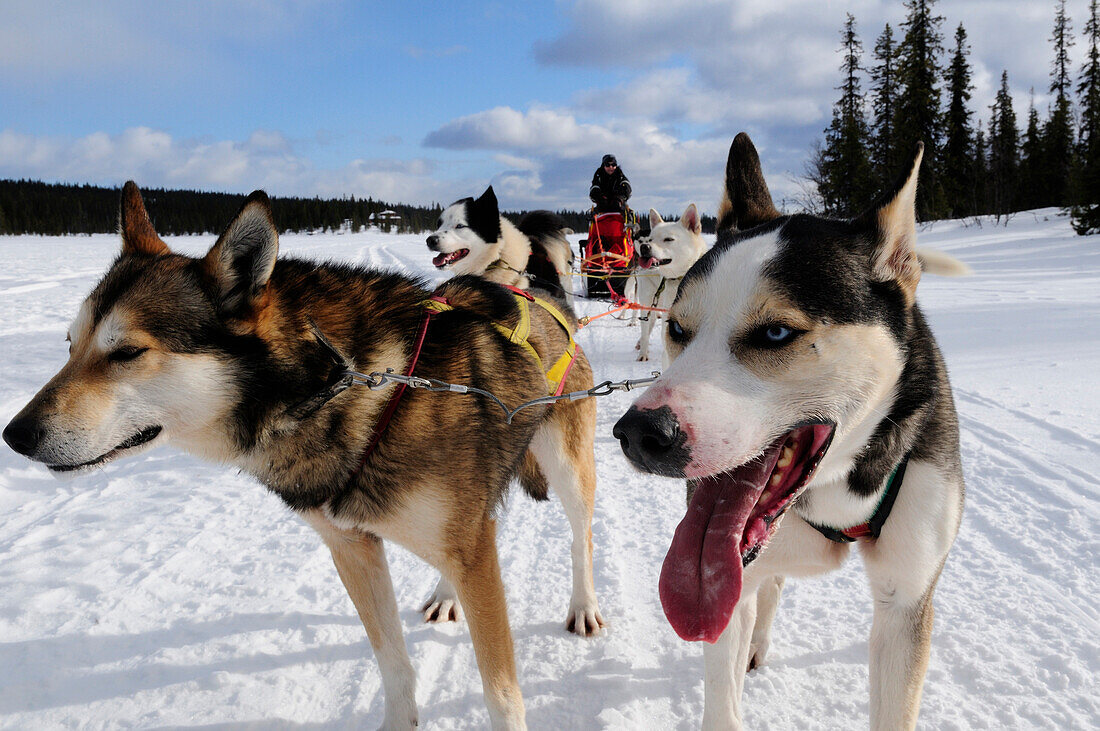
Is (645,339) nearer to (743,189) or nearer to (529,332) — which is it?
(529,332)

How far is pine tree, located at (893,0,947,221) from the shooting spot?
28859 millimetres

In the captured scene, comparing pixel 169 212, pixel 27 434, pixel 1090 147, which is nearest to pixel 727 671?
pixel 27 434

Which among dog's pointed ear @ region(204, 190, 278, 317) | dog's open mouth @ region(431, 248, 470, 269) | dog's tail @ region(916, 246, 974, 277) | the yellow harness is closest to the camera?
dog's pointed ear @ region(204, 190, 278, 317)

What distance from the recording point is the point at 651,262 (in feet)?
25.1

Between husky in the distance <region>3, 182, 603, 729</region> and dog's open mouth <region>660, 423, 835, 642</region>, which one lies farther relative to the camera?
husky in the distance <region>3, 182, 603, 729</region>

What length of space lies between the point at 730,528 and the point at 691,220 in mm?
6539

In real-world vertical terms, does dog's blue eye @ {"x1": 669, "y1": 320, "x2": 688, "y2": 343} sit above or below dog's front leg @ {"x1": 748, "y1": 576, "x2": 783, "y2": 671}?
above

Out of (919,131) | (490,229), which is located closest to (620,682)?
(490,229)

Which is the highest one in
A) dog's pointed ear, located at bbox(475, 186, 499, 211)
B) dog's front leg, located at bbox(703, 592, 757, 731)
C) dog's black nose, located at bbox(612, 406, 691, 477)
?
dog's pointed ear, located at bbox(475, 186, 499, 211)

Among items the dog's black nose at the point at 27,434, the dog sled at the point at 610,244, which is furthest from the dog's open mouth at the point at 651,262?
the dog's black nose at the point at 27,434

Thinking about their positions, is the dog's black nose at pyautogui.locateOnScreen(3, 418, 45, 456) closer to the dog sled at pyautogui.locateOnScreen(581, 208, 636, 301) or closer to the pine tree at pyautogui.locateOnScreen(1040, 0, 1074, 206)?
the dog sled at pyautogui.locateOnScreen(581, 208, 636, 301)

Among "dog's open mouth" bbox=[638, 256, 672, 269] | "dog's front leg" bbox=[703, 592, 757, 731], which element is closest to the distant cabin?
"dog's open mouth" bbox=[638, 256, 672, 269]

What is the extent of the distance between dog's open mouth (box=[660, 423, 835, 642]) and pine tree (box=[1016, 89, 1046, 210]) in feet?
Result: 134

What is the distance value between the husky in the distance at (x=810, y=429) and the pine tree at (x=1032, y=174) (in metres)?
40.6
